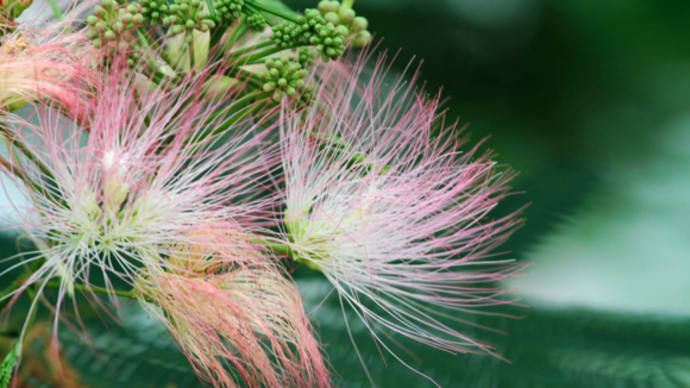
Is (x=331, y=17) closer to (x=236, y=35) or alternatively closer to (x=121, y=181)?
(x=236, y=35)

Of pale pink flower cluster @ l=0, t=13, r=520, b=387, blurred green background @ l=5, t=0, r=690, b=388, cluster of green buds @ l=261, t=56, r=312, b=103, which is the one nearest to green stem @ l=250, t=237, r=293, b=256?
pale pink flower cluster @ l=0, t=13, r=520, b=387

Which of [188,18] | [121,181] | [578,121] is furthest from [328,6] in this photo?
[578,121]

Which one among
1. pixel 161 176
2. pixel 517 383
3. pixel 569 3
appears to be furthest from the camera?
pixel 569 3

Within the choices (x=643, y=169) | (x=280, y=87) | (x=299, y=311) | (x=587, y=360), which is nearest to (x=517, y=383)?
(x=587, y=360)

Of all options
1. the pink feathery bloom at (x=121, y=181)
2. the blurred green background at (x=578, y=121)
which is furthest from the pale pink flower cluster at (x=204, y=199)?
the blurred green background at (x=578, y=121)

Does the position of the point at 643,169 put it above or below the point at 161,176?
above

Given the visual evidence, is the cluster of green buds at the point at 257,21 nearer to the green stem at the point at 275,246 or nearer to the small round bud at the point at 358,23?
the small round bud at the point at 358,23

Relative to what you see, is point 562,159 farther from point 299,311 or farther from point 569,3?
point 299,311
